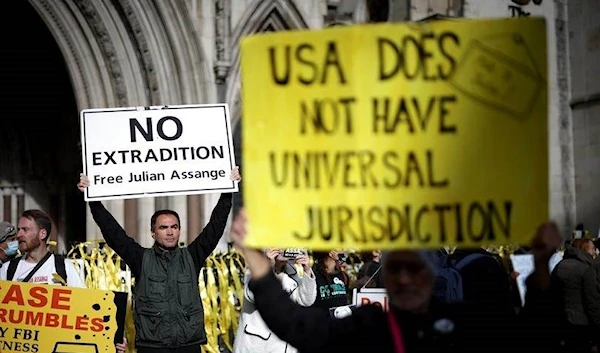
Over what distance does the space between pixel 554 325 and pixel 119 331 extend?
146 inches

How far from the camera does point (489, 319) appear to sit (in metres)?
3.15

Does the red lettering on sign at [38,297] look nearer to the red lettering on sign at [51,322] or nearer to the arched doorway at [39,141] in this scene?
the red lettering on sign at [51,322]

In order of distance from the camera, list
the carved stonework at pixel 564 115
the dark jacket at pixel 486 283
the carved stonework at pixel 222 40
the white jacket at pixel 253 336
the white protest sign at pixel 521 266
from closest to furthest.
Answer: the dark jacket at pixel 486 283, the white jacket at pixel 253 336, the white protest sign at pixel 521 266, the carved stonework at pixel 222 40, the carved stonework at pixel 564 115

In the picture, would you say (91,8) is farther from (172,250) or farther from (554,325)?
(554,325)

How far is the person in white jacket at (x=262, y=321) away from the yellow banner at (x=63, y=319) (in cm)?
74

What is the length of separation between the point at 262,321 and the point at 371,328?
10.4 ft

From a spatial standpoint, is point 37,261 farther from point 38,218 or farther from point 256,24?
point 256,24

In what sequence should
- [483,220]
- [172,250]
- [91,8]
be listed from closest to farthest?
1. [483,220]
2. [172,250]
3. [91,8]

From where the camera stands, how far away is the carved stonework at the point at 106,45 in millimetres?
15523

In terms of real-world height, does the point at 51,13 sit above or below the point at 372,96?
above

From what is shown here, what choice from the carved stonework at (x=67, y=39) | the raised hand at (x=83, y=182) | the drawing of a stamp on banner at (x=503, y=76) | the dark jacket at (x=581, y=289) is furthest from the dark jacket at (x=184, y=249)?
the carved stonework at (x=67, y=39)

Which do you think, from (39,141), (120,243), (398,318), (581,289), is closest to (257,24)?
(39,141)

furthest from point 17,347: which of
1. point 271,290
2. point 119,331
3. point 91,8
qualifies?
point 91,8

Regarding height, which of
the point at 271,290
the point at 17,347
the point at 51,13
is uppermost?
the point at 51,13
